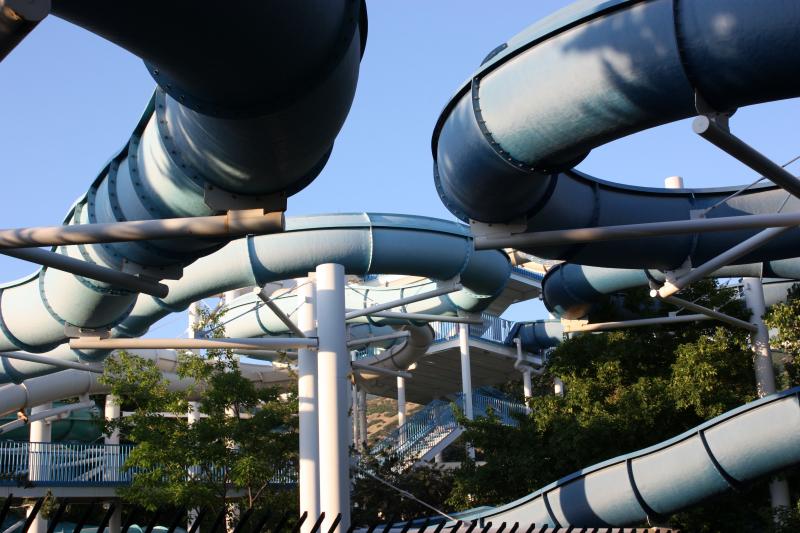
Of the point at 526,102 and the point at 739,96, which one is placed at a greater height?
the point at 526,102

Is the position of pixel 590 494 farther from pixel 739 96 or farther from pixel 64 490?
pixel 64 490

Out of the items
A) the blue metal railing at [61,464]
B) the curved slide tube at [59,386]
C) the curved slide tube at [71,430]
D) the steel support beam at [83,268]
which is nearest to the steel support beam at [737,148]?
the steel support beam at [83,268]

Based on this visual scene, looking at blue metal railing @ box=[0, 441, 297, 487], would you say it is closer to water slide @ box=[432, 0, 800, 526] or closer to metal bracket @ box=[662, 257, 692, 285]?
water slide @ box=[432, 0, 800, 526]

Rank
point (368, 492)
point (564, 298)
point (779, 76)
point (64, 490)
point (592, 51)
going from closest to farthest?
point (779, 76) < point (592, 51) < point (564, 298) < point (368, 492) < point (64, 490)

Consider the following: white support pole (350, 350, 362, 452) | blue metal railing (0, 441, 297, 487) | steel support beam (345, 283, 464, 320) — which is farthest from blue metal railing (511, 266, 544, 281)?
steel support beam (345, 283, 464, 320)

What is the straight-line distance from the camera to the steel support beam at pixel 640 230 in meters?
7.27

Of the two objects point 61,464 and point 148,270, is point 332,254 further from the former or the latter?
point 61,464

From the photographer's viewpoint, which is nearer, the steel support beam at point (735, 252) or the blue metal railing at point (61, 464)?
the steel support beam at point (735, 252)

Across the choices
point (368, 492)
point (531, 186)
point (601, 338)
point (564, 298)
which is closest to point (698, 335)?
point (601, 338)

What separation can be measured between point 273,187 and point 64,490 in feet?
62.4

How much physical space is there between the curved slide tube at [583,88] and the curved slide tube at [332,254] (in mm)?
4527

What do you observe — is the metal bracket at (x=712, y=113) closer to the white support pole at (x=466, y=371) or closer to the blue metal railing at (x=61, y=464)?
the blue metal railing at (x=61, y=464)

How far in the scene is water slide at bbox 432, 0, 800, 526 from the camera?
6082mm

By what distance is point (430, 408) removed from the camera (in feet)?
91.8
